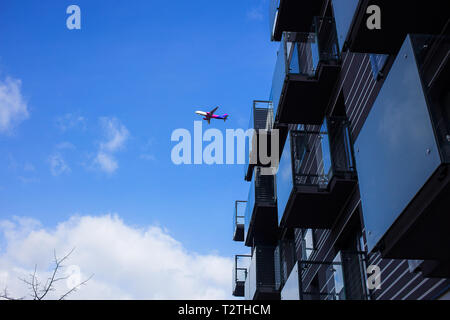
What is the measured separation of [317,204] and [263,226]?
742 centimetres

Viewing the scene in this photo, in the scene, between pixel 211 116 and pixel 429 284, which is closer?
pixel 429 284

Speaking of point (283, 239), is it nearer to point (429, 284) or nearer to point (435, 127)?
point (429, 284)

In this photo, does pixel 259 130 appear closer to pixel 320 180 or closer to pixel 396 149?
pixel 320 180

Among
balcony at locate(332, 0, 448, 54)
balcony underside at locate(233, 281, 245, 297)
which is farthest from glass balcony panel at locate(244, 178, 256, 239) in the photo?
balcony at locate(332, 0, 448, 54)

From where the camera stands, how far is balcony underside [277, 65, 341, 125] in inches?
459

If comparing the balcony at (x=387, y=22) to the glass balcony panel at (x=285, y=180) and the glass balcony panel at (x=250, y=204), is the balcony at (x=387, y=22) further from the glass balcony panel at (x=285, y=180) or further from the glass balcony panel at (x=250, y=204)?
the glass balcony panel at (x=250, y=204)

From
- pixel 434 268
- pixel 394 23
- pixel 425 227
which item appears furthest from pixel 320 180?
pixel 425 227

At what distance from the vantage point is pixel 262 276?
17188 millimetres

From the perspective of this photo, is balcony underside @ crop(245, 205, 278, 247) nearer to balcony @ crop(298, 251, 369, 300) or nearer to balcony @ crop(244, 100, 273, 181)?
balcony @ crop(244, 100, 273, 181)

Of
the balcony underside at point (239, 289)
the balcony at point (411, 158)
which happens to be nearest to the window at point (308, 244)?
the balcony at point (411, 158)

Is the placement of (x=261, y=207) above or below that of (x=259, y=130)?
below

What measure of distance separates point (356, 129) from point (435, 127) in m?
5.06
